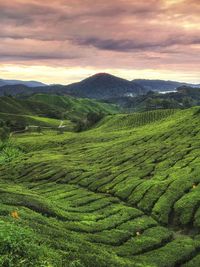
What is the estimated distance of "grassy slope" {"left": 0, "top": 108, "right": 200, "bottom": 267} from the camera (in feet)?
121

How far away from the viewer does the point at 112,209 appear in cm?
6338

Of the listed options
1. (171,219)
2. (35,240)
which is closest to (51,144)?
(171,219)

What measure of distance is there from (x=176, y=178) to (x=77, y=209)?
66.5ft

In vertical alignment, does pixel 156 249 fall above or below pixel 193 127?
below

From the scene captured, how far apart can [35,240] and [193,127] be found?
99.4 m

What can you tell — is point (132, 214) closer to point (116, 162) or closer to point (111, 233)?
point (111, 233)

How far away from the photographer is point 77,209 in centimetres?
6191

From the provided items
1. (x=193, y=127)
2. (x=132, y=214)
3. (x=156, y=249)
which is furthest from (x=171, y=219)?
(x=193, y=127)

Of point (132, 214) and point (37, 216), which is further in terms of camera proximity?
point (132, 214)

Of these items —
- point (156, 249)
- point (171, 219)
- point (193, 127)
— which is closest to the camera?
point (156, 249)

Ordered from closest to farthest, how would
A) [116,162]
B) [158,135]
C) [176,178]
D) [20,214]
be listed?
[20,214] → [176,178] → [116,162] → [158,135]

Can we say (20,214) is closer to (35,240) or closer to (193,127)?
(35,240)

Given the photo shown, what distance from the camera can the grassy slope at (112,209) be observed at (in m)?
36.9

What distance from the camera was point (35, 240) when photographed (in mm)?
33688
